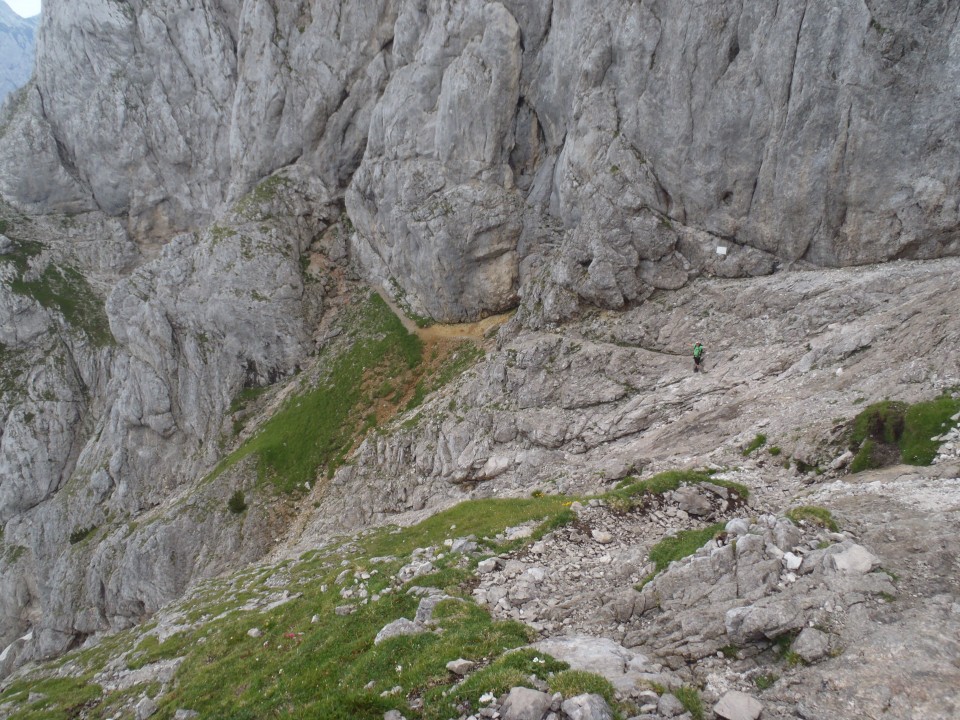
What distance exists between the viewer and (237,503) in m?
45.2

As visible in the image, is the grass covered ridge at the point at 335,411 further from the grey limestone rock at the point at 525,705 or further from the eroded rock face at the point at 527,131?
the grey limestone rock at the point at 525,705

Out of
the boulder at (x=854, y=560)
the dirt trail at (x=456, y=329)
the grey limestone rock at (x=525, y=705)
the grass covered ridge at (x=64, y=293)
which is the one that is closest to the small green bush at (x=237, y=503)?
the dirt trail at (x=456, y=329)

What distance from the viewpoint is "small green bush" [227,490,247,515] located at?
4497 cm

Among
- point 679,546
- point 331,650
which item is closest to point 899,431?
point 679,546

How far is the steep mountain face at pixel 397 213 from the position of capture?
31.3 m

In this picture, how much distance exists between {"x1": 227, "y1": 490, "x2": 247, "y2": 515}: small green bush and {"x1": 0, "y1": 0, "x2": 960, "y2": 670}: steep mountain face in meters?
0.92

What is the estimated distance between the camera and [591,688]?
9.30m

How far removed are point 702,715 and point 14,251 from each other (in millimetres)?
105216

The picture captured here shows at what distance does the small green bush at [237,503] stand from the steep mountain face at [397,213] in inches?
36.1

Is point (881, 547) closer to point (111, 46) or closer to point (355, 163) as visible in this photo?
point (355, 163)

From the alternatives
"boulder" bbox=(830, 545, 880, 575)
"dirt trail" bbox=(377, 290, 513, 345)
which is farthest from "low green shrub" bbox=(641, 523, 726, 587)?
"dirt trail" bbox=(377, 290, 513, 345)

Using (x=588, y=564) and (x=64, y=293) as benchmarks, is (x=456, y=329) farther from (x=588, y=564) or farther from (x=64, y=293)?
(x=64, y=293)

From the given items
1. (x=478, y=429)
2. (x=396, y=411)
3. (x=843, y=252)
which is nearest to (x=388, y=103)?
(x=396, y=411)

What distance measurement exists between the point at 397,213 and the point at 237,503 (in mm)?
32624
